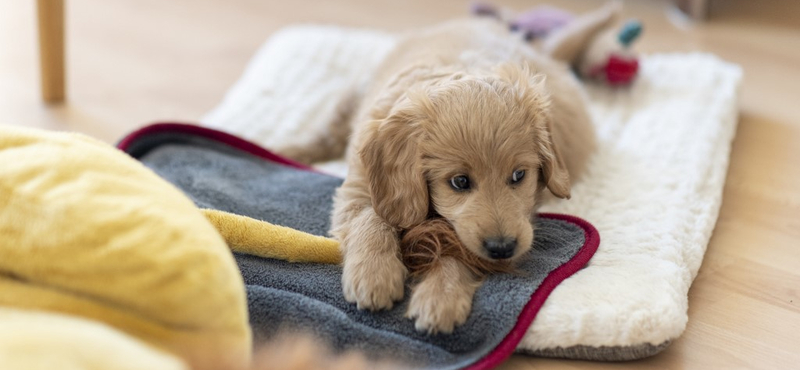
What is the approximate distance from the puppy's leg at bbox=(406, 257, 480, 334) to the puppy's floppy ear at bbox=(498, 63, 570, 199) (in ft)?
1.15

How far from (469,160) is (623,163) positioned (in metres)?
0.89

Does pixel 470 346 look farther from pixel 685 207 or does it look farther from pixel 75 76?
pixel 75 76

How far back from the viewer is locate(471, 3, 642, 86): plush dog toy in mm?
3018

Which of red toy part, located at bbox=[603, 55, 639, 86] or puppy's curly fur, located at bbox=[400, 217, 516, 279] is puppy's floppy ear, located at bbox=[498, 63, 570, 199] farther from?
red toy part, located at bbox=[603, 55, 639, 86]

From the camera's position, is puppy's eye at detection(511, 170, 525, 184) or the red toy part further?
the red toy part

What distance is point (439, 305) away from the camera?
5.49ft

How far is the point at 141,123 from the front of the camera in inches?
121

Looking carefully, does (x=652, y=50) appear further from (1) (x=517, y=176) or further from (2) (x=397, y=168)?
(2) (x=397, y=168)

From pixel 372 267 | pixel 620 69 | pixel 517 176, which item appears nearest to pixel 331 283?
pixel 372 267

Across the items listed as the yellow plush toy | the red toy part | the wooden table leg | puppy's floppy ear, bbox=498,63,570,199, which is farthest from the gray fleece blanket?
the red toy part

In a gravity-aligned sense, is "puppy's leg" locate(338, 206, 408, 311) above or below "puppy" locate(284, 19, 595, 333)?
below

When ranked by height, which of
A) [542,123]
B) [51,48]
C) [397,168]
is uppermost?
[542,123]

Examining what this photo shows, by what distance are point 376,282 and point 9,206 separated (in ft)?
2.42

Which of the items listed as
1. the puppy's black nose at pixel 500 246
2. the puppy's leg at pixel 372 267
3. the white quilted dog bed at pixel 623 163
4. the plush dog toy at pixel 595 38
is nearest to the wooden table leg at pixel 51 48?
the white quilted dog bed at pixel 623 163
